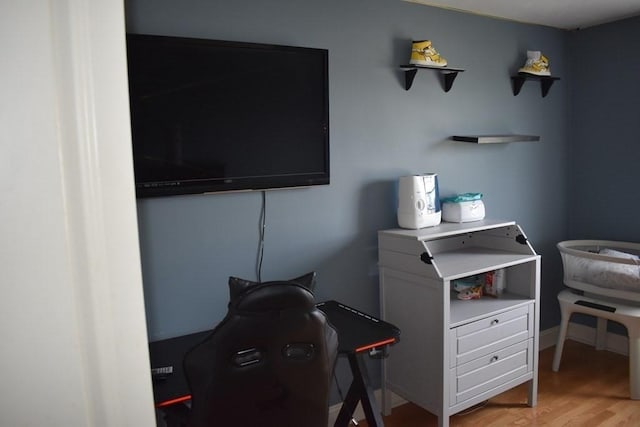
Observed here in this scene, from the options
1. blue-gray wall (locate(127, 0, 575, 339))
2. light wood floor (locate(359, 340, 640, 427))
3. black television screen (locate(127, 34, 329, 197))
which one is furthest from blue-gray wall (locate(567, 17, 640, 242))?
black television screen (locate(127, 34, 329, 197))

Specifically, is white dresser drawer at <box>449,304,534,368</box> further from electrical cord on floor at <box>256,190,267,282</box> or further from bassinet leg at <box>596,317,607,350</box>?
bassinet leg at <box>596,317,607,350</box>

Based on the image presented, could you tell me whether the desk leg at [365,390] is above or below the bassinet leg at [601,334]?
above

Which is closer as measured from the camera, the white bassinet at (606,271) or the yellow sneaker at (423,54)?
the yellow sneaker at (423,54)

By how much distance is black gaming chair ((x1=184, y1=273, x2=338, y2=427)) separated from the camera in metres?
1.37

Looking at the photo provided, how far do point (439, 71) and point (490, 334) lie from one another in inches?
60.2

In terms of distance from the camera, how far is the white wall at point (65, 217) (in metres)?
0.41

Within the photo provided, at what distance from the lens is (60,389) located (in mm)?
448

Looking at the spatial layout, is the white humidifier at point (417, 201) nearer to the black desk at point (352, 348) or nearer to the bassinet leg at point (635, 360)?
the black desk at point (352, 348)

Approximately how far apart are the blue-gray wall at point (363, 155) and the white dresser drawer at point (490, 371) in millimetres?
594

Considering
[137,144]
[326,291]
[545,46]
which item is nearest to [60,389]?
[137,144]

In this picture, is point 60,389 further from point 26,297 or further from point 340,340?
point 340,340

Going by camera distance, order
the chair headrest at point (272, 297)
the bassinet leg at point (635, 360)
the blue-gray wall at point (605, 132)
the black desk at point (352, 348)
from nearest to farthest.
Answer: the chair headrest at point (272, 297) < the black desk at point (352, 348) < the bassinet leg at point (635, 360) < the blue-gray wall at point (605, 132)

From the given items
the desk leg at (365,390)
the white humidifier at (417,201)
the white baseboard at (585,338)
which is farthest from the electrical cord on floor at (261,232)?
the white baseboard at (585,338)

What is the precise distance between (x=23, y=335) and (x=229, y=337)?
976 millimetres
